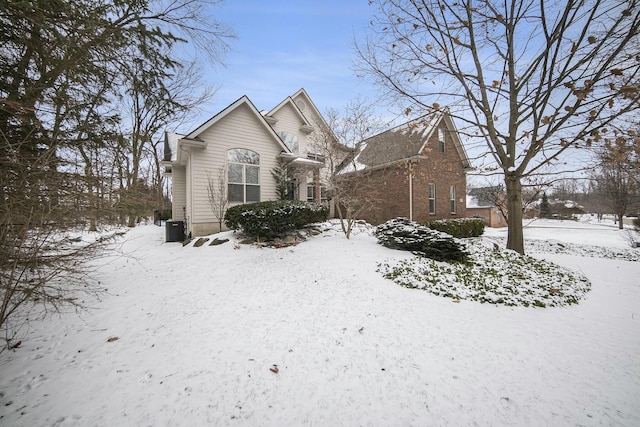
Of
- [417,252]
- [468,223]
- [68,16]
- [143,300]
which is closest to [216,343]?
[143,300]

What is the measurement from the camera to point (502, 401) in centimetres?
215

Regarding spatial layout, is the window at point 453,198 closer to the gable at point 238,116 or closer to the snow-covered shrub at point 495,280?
the snow-covered shrub at point 495,280

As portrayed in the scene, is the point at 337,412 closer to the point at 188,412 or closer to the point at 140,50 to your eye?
the point at 188,412

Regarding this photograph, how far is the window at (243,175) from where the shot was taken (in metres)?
10.4

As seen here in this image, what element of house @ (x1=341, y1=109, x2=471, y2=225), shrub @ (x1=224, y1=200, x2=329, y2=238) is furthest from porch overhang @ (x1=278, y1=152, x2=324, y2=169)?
shrub @ (x1=224, y1=200, x2=329, y2=238)

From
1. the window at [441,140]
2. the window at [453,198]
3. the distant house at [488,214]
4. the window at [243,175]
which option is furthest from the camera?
the distant house at [488,214]

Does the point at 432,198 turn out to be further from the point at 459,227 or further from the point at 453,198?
the point at 459,227

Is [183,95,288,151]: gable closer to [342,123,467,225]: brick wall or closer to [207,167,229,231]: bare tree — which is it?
[207,167,229,231]: bare tree

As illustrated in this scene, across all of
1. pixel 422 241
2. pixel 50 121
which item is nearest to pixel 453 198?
pixel 422 241

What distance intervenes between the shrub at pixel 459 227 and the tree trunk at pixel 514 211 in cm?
354

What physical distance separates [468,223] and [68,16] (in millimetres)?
15878

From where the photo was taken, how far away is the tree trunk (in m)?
7.54

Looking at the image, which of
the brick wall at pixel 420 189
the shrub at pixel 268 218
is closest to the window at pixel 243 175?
the shrub at pixel 268 218

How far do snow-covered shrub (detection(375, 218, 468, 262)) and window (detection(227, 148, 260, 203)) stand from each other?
6.22 m
